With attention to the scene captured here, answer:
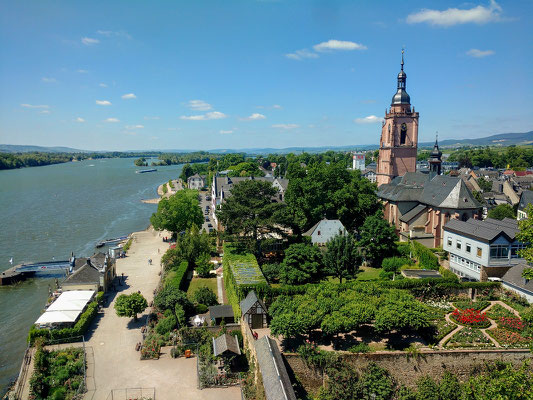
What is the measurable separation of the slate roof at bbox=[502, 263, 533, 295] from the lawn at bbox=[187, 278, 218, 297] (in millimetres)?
22641

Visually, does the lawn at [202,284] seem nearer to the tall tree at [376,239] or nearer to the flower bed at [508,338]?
the tall tree at [376,239]

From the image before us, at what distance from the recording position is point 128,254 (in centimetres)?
4709

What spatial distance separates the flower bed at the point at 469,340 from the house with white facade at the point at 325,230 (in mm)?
17682

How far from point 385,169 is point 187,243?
111 ft

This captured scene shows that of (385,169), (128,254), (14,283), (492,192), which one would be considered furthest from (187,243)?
(492,192)

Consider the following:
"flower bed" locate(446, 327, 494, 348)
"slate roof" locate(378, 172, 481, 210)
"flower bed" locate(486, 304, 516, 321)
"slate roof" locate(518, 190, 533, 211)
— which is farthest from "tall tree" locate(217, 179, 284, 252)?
"slate roof" locate(518, 190, 533, 211)

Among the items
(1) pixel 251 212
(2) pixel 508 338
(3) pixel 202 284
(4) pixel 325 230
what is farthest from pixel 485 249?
(3) pixel 202 284

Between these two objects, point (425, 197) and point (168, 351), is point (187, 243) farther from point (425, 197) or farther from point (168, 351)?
point (425, 197)

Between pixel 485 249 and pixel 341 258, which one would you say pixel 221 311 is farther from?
pixel 485 249

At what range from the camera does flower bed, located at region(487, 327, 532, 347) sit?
21750 mm

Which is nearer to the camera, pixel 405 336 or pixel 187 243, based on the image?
pixel 405 336

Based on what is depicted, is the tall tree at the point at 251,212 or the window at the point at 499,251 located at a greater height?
the tall tree at the point at 251,212

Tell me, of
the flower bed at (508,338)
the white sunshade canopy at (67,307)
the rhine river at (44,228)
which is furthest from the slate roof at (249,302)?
the rhine river at (44,228)

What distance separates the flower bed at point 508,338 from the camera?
21.8 metres
